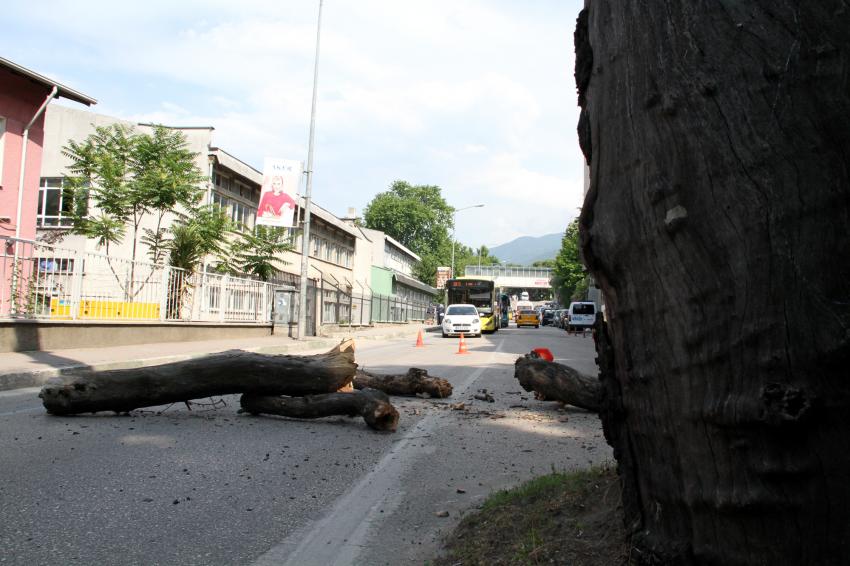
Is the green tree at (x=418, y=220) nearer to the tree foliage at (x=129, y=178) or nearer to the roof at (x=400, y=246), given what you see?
the roof at (x=400, y=246)

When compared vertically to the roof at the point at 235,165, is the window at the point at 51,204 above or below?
below

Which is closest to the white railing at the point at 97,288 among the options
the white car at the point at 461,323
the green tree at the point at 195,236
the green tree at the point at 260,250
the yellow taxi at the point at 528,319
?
the green tree at the point at 195,236

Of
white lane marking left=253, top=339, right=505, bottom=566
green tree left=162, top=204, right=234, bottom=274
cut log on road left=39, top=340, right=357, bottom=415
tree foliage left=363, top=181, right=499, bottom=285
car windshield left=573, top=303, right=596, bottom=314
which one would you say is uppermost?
tree foliage left=363, top=181, right=499, bottom=285

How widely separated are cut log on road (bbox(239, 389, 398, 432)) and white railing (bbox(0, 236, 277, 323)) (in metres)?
7.64

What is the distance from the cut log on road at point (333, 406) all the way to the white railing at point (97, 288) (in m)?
7.64

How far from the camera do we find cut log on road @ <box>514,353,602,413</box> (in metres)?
7.66

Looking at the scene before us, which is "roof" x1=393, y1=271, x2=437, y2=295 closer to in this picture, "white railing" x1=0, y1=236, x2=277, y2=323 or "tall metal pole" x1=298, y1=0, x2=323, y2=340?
"tall metal pole" x1=298, y1=0, x2=323, y2=340

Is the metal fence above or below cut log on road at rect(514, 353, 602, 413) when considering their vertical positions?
above

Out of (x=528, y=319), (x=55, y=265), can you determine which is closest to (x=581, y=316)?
(x=528, y=319)

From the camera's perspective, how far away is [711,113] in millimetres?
1811

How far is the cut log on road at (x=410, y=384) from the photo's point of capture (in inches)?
349

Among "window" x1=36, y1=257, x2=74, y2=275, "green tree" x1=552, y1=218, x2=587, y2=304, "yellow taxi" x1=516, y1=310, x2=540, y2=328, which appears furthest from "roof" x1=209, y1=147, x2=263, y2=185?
"yellow taxi" x1=516, y1=310, x2=540, y2=328

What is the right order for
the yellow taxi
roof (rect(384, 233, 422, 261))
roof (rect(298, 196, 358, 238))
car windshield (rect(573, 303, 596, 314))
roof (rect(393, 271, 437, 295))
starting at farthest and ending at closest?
1. roof (rect(384, 233, 422, 261))
2. roof (rect(393, 271, 437, 295))
3. the yellow taxi
4. car windshield (rect(573, 303, 596, 314))
5. roof (rect(298, 196, 358, 238))

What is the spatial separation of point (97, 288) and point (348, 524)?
12.5m
